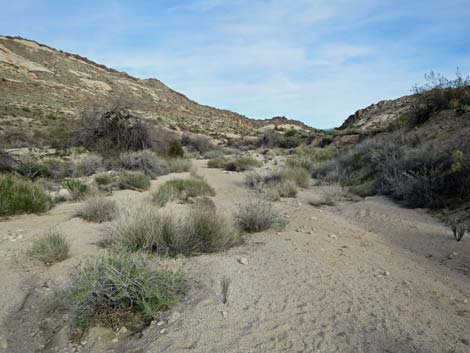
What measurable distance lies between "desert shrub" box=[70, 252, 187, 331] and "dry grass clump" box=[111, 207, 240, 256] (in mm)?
1027

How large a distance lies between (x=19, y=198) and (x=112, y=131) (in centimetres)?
938

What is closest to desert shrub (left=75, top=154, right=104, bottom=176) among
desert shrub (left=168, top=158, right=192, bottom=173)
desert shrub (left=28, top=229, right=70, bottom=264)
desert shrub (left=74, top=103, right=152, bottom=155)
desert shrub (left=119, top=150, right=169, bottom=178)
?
desert shrub (left=119, top=150, right=169, bottom=178)

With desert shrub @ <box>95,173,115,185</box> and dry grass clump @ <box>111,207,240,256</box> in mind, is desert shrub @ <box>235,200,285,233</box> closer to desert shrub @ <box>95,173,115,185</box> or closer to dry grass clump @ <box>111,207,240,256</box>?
dry grass clump @ <box>111,207,240,256</box>

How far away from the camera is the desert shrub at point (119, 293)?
3.35m

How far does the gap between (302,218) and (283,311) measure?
153 inches

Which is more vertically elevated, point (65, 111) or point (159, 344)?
point (65, 111)

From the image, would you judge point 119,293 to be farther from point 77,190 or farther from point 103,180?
point 103,180

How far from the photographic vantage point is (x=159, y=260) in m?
4.61

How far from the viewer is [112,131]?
16266mm

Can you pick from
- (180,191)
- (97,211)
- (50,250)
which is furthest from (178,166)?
(50,250)

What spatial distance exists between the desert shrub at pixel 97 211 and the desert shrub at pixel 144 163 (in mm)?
5557

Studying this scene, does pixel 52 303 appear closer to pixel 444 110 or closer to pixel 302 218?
pixel 302 218

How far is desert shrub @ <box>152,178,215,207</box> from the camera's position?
816 cm

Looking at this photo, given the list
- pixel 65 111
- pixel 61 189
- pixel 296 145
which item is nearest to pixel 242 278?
pixel 61 189
